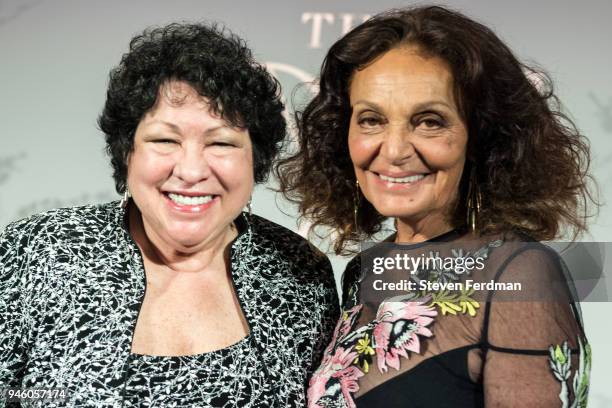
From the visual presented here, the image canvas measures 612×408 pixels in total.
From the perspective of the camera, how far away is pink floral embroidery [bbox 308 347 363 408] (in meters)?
1.82

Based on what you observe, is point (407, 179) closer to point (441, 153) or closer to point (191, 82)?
point (441, 153)

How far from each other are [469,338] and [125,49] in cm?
214

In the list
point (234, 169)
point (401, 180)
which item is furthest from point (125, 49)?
point (401, 180)

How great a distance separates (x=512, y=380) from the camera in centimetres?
163

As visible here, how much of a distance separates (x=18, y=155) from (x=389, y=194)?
1.95 meters

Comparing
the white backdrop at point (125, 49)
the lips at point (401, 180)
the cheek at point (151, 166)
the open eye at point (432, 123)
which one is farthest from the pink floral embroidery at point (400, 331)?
the white backdrop at point (125, 49)

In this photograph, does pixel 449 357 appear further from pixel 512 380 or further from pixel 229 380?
pixel 229 380

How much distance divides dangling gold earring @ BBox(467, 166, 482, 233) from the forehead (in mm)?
194

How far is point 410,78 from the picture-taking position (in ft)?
5.96

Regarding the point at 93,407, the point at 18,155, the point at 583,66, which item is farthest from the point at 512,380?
the point at 18,155

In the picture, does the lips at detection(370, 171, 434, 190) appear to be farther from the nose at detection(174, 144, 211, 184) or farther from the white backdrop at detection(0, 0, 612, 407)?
the white backdrop at detection(0, 0, 612, 407)

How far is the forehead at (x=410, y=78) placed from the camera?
1808 millimetres

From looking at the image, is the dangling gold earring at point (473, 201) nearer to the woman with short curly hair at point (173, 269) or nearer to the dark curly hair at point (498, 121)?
the dark curly hair at point (498, 121)

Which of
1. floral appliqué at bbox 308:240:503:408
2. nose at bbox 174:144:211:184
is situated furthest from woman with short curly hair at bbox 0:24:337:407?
floral appliqué at bbox 308:240:503:408
